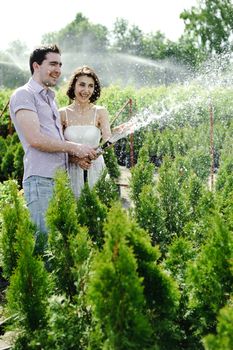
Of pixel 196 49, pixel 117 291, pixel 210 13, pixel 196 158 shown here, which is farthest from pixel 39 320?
pixel 196 49

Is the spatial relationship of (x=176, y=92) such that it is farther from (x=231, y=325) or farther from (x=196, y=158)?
(x=231, y=325)

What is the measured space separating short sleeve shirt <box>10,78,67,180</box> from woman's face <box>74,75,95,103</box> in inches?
25.3

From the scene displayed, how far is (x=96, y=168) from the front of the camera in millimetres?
4988

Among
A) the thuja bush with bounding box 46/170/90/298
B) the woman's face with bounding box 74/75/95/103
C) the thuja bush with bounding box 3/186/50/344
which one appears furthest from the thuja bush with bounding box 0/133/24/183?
the thuja bush with bounding box 3/186/50/344

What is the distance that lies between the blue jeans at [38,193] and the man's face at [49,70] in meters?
0.75

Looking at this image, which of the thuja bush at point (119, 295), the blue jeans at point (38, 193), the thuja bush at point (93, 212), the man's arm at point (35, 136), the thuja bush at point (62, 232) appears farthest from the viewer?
the thuja bush at point (93, 212)

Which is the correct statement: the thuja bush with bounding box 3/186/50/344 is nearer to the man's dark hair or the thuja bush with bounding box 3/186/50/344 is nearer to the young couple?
the young couple

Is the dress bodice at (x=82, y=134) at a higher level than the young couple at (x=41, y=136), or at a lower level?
higher

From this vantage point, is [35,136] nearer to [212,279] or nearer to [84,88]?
[84,88]

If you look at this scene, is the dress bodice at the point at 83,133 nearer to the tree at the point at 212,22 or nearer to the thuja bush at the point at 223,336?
the thuja bush at the point at 223,336

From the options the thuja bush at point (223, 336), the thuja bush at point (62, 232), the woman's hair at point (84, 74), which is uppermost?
the woman's hair at point (84, 74)

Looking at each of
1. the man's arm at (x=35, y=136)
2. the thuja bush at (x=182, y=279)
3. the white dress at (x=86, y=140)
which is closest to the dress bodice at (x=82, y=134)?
the white dress at (x=86, y=140)

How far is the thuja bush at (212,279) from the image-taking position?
3.04 m

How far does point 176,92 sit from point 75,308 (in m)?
17.0
